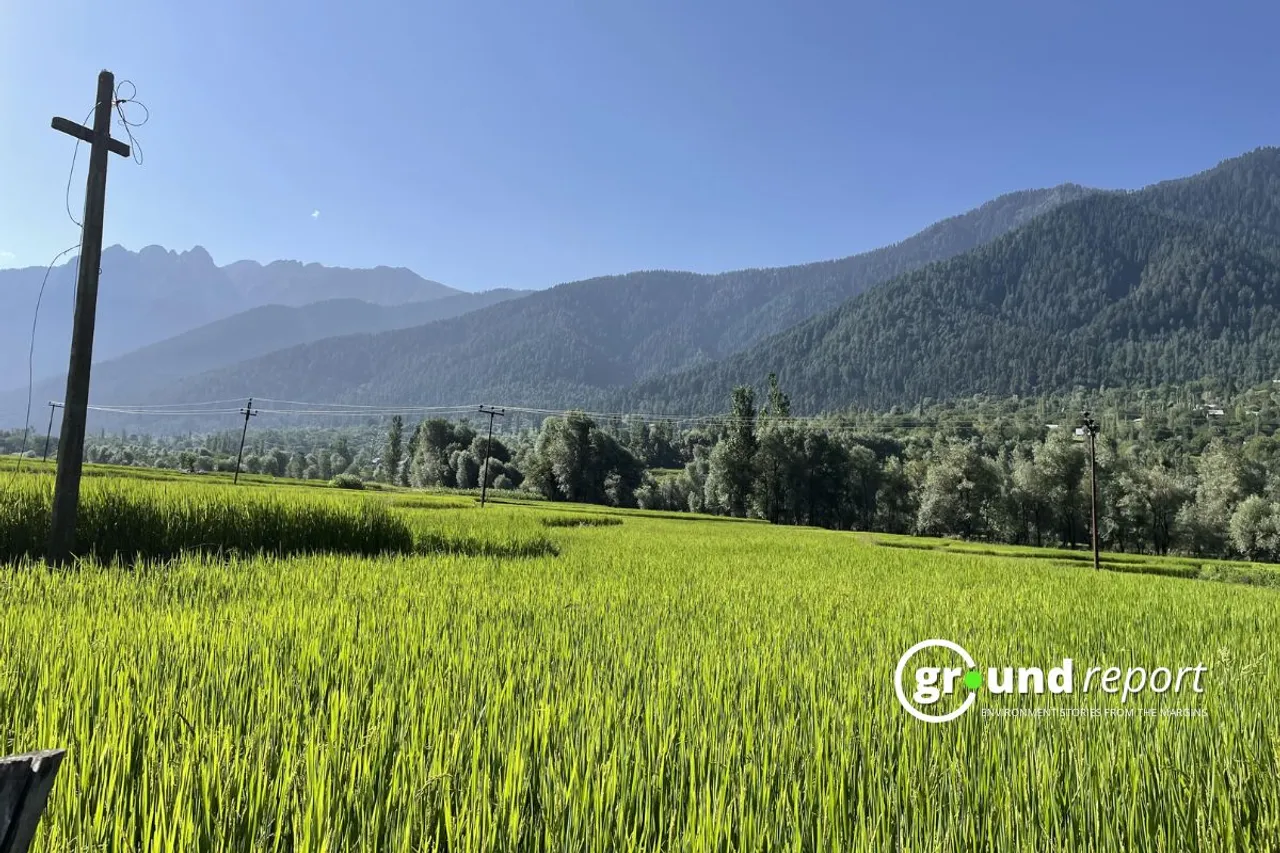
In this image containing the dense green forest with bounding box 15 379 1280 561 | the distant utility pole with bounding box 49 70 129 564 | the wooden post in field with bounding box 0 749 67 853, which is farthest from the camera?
the dense green forest with bounding box 15 379 1280 561

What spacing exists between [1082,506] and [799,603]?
211 ft

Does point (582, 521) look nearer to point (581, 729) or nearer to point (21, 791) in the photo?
point (581, 729)

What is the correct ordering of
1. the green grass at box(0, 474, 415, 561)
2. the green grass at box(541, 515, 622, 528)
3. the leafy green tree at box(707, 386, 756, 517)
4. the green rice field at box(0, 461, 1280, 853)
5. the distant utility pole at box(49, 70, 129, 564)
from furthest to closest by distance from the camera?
the leafy green tree at box(707, 386, 756, 517), the green grass at box(541, 515, 622, 528), the green grass at box(0, 474, 415, 561), the distant utility pole at box(49, 70, 129, 564), the green rice field at box(0, 461, 1280, 853)

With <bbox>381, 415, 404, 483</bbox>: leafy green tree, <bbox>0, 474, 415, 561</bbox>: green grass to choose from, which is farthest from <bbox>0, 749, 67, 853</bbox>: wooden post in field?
<bbox>381, 415, 404, 483</bbox>: leafy green tree

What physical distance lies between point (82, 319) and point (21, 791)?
1060 cm

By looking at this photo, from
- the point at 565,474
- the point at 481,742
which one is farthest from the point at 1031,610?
the point at 565,474

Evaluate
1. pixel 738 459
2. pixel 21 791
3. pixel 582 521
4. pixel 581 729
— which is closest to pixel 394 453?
pixel 738 459

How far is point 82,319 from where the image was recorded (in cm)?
865

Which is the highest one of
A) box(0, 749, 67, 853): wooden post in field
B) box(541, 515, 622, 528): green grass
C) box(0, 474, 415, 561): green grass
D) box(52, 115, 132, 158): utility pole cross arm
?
box(52, 115, 132, 158): utility pole cross arm

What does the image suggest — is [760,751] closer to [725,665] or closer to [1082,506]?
[725,665]

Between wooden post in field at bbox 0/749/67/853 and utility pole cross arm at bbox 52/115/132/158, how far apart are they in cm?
1114

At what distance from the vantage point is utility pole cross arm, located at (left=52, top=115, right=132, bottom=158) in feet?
27.6

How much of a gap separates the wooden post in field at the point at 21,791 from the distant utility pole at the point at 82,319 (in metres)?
9.79

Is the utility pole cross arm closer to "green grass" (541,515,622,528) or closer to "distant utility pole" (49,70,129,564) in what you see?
"distant utility pole" (49,70,129,564)
